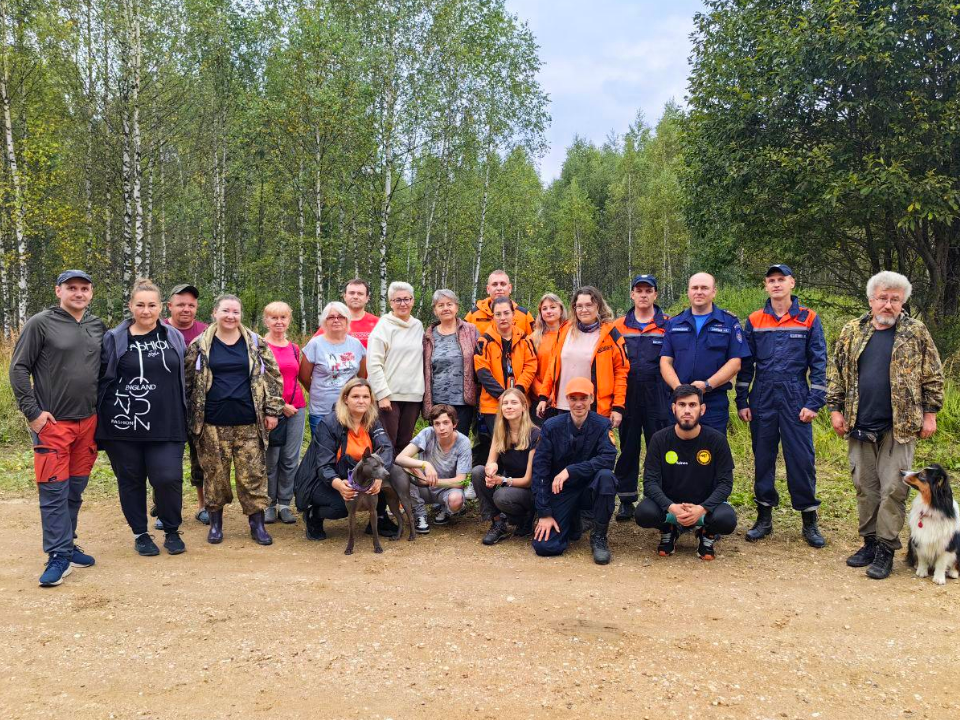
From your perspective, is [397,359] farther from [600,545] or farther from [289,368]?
[600,545]

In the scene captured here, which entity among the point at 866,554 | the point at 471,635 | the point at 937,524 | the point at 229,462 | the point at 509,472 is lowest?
the point at 471,635

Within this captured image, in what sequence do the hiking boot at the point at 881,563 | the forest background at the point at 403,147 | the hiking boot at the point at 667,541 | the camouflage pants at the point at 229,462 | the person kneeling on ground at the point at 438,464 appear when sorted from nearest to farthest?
the hiking boot at the point at 881,563, the hiking boot at the point at 667,541, the camouflage pants at the point at 229,462, the person kneeling on ground at the point at 438,464, the forest background at the point at 403,147

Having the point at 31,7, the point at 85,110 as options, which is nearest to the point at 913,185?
the point at 31,7

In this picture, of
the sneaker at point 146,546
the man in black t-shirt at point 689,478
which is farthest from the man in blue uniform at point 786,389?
the sneaker at point 146,546

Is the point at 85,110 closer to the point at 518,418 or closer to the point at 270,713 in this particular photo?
the point at 518,418

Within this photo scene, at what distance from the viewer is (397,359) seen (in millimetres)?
5789

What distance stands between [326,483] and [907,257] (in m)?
10.6

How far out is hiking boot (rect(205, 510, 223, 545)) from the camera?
527 centimetres

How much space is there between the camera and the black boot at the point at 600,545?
4.82 meters

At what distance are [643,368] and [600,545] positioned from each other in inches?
60.3

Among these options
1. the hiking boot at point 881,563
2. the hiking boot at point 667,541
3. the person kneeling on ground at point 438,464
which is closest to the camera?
the hiking boot at point 881,563

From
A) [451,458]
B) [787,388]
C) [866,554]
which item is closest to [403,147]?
[451,458]

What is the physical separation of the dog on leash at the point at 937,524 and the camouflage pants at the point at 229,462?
14.9 feet

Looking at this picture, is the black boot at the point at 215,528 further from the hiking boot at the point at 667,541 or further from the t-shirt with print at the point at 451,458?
the hiking boot at the point at 667,541
